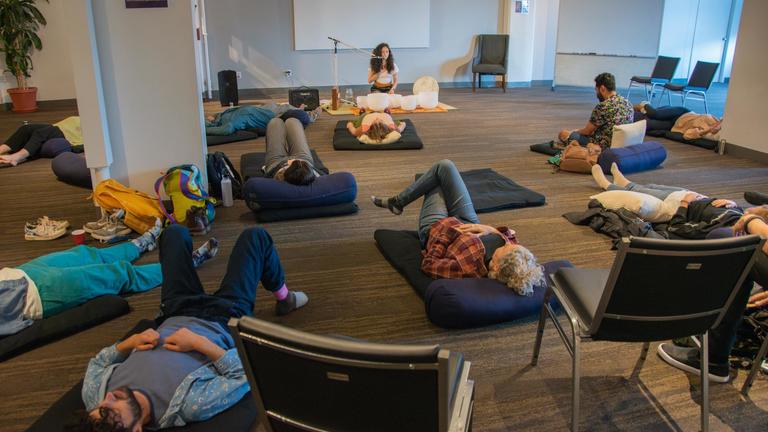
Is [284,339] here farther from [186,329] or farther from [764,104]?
[764,104]

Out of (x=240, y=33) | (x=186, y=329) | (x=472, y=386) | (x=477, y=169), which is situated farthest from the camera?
(x=240, y=33)

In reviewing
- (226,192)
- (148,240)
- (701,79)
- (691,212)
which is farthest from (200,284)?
(701,79)

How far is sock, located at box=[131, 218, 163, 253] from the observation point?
12.0 ft

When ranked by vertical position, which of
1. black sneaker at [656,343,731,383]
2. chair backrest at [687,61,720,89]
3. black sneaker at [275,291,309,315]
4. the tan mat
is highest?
chair backrest at [687,61,720,89]

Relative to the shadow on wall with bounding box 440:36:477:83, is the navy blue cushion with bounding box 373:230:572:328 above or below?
below

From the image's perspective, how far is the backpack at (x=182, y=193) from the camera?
416 centimetres

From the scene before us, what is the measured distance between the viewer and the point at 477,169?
5.44 meters

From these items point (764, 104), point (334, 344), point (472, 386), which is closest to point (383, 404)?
point (334, 344)

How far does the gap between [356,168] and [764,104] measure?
13.5ft

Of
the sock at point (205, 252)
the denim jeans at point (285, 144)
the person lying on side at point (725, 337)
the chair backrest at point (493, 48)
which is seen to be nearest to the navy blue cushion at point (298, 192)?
the denim jeans at point (285, 144)

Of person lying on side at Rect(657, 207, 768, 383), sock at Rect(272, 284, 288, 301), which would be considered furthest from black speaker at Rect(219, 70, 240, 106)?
person lying on side at Rect(657, 207, 768, 383)

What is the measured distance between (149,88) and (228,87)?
464 cm

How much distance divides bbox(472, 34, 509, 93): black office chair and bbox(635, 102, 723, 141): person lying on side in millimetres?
3619

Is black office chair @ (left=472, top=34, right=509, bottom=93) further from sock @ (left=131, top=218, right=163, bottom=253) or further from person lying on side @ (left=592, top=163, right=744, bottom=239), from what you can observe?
sock @ (left=131, top=218, right=163, bottom=253)
